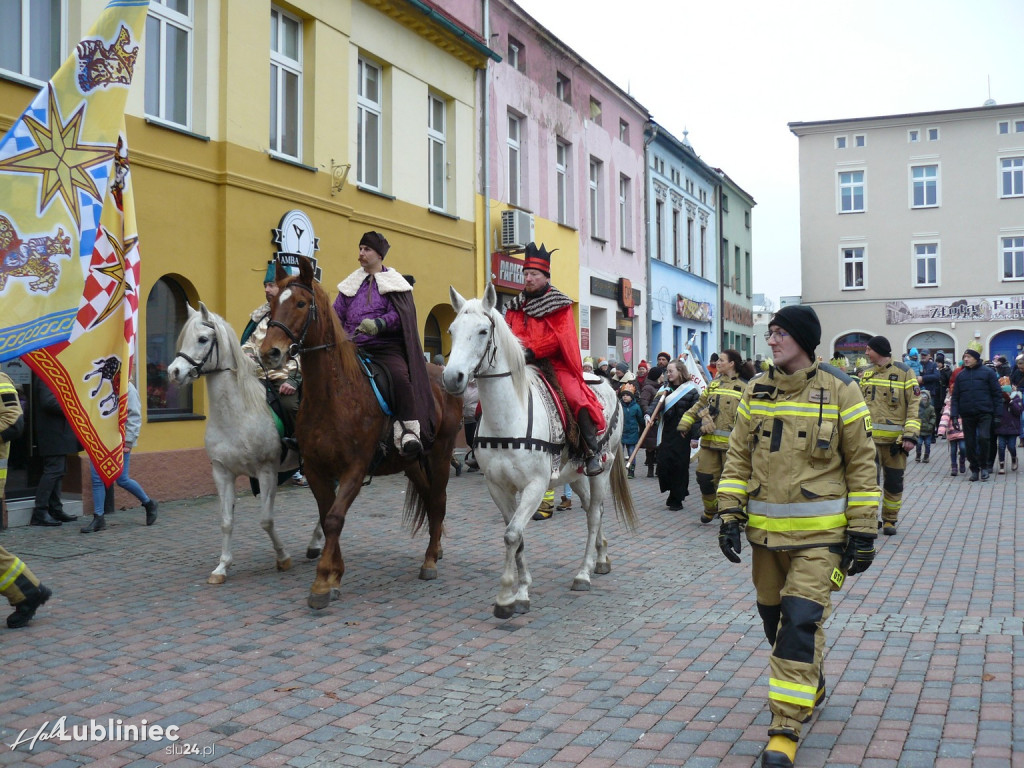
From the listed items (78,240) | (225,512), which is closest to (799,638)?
(225,512)

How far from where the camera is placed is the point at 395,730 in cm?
443

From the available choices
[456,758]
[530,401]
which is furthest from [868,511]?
[530,401]

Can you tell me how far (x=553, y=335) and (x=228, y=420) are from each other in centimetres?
272

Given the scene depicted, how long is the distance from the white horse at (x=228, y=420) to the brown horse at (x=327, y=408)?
765 millimetres

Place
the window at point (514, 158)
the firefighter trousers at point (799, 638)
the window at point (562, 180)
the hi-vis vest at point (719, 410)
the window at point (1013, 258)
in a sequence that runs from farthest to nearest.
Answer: the window at point (1013, 258) < the window at point (562, 180) < the window at point (514, 158) < the hi-vis vest at point (719, 410) < the firefighter trousers at point (799, 638)

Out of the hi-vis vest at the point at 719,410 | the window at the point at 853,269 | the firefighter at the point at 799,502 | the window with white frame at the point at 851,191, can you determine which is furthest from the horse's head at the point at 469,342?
the window with white frame at the point at 851,191

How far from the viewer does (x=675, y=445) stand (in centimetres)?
1209

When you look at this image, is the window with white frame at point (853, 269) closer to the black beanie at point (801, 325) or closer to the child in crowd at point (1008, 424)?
the child in crowd at point (1008, 424)

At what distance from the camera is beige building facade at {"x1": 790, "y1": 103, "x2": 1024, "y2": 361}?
44.8m

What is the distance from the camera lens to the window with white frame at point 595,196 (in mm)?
26766

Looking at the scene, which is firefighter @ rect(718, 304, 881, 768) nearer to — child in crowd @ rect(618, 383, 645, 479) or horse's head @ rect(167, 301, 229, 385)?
horse's head @ rect(167, 301, 229, 385)

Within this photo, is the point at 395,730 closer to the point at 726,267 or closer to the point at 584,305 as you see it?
the point at 584,305

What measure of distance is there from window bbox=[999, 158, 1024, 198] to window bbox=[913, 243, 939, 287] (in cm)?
398

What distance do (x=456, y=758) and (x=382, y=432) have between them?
3580 millimetres
